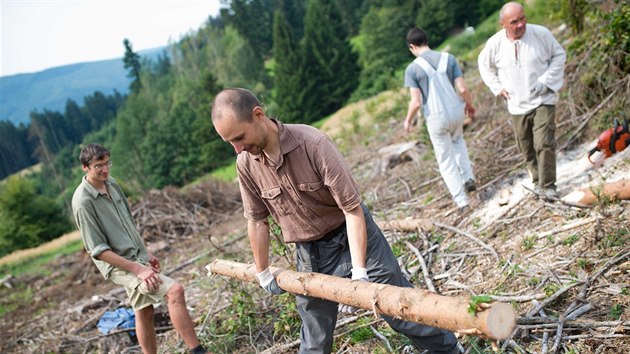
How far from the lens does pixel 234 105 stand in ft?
7.56

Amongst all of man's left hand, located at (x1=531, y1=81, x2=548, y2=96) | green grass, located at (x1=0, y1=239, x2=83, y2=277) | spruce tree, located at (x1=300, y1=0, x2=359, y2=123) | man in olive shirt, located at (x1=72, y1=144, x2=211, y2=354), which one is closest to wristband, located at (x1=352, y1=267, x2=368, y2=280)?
man in olive shirt, located at (x1=72, y1=144, x2=211, y2=354)

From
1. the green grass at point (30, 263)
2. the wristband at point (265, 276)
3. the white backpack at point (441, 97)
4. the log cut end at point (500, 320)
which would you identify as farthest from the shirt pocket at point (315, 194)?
the green grass at point (30, 263)

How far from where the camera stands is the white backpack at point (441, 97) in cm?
499

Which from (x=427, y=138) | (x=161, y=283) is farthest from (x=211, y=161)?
(x=161, y=283)

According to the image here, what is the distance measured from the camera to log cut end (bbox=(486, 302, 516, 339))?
5.93 ft

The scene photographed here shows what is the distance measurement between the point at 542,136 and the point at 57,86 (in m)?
192

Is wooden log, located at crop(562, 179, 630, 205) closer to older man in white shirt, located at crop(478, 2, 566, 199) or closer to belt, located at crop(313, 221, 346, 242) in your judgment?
older man in white shirt, located at crop(478, 2, 566, 199)

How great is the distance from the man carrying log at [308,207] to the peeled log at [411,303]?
0.13m

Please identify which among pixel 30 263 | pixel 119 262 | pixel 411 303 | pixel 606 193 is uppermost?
pixel 119 262

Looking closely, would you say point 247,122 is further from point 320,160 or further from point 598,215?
point 598,215

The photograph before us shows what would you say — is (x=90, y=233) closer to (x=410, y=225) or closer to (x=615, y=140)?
(x=410, y=225)

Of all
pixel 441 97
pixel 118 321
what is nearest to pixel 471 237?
pixel 441 97

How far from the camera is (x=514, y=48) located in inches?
174

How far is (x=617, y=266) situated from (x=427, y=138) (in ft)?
13.8
